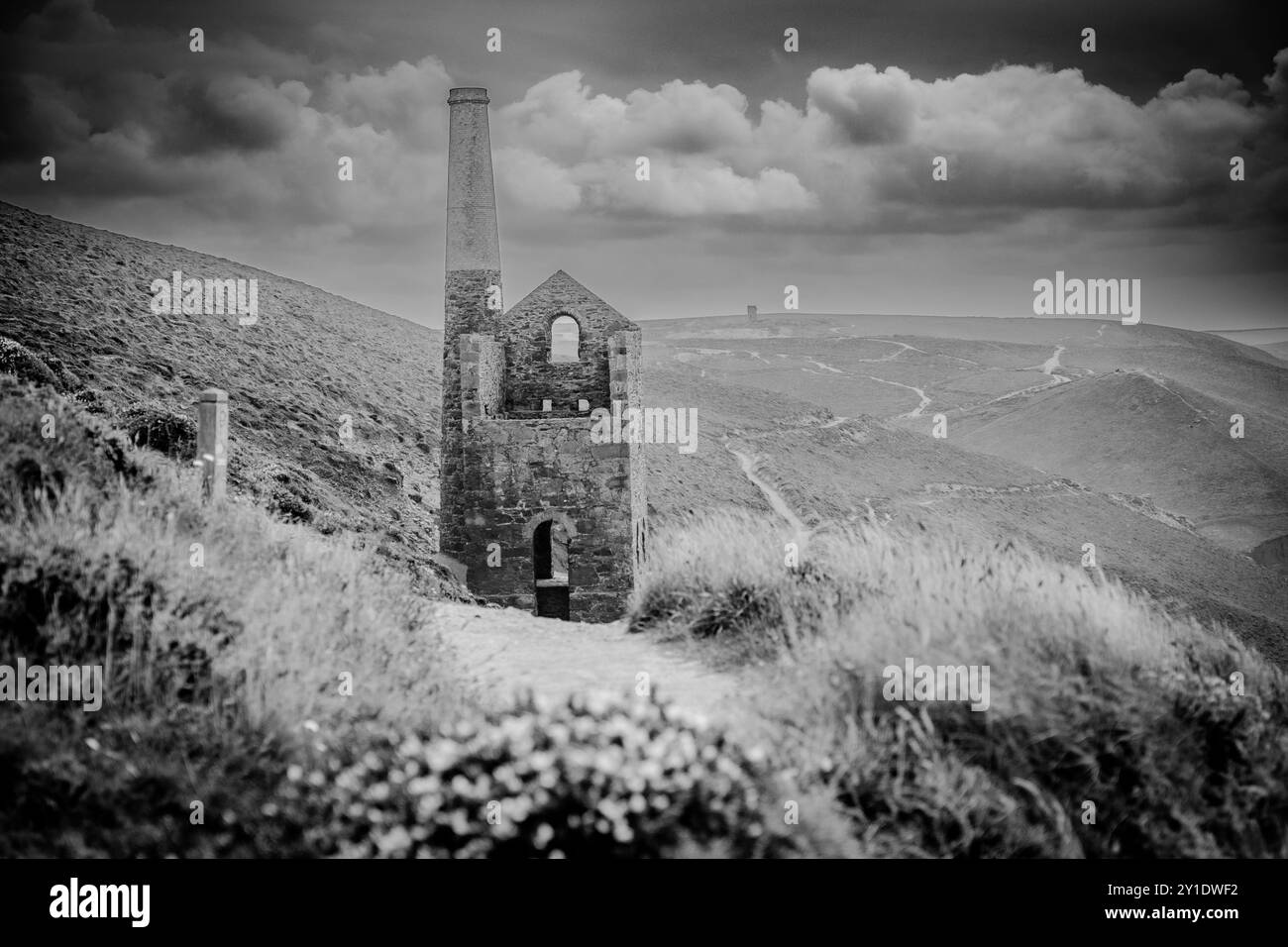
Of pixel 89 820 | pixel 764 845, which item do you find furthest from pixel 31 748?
pixel 764 845

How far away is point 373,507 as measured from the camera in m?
27.4

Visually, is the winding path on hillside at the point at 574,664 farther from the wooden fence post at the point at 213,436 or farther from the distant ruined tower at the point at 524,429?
the distant ruined tower at the point at 524,429

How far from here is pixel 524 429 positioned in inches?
818

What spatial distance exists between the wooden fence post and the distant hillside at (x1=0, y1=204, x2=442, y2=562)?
5.58 m

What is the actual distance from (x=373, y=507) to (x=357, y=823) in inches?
887

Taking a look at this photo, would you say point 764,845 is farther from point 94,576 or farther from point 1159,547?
point 1159,547

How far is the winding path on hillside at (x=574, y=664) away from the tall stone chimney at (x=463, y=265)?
402 inches

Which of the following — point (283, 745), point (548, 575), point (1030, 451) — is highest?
point (1030, 451)

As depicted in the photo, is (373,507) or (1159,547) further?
(1159,547)
